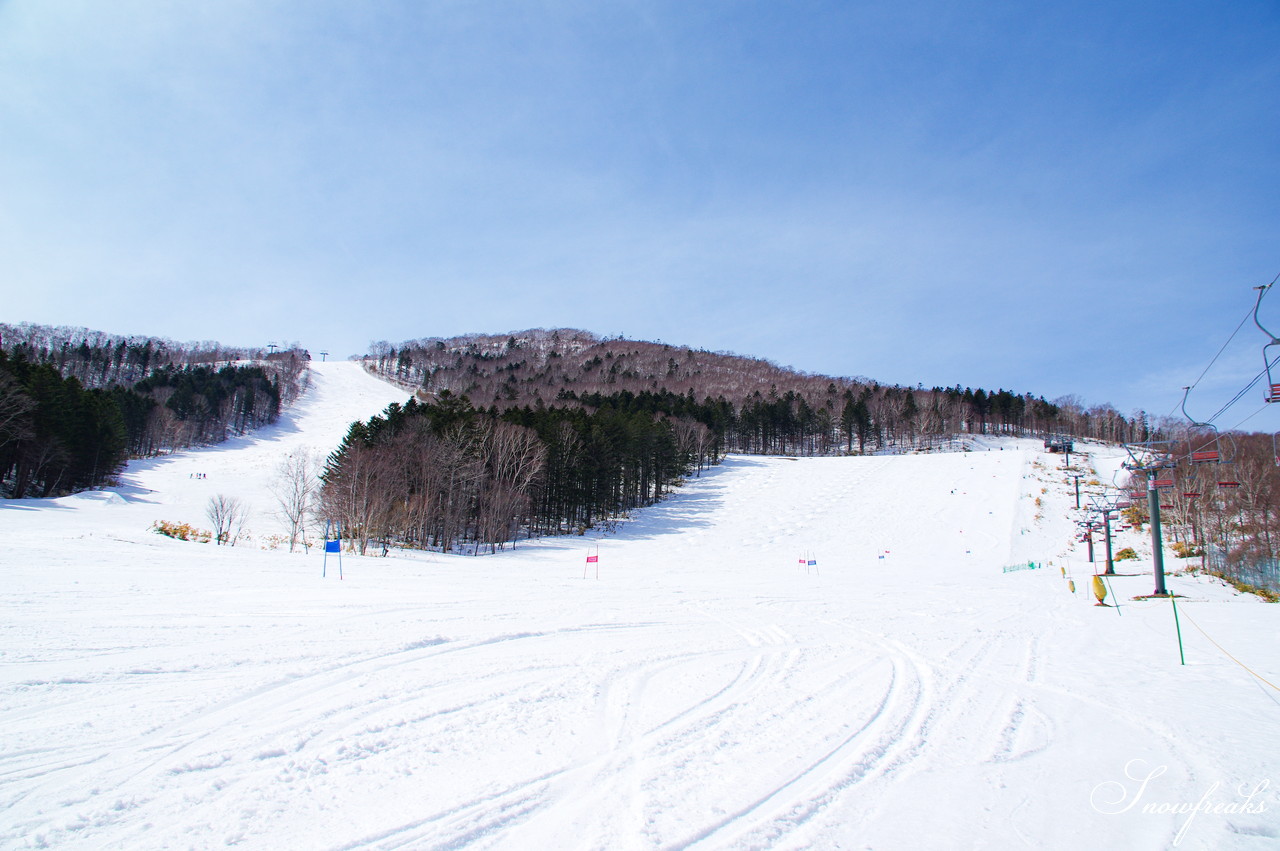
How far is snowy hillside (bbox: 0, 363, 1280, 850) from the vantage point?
464 cm

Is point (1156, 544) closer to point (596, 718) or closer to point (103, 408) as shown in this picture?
point (596, 718)

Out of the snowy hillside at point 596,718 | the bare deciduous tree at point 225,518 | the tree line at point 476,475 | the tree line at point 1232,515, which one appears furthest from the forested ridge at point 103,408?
the tree line at point 1232,515

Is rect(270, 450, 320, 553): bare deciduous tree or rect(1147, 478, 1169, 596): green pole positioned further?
rect(270, 450, 320, 553): bare deciduous tree

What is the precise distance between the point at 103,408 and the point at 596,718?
71643 millimetres

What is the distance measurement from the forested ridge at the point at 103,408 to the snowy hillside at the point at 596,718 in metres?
37.8

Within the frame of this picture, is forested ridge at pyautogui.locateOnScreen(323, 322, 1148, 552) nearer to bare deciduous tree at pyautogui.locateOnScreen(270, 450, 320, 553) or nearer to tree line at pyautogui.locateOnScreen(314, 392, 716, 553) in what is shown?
tree line at pyautogui.locateOnScreen(314, 392, 716, 553)

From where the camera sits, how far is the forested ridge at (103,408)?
4456 cm

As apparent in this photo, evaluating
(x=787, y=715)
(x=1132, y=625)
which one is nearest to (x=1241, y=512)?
(x=1132, y=625)

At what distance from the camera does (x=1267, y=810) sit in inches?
210

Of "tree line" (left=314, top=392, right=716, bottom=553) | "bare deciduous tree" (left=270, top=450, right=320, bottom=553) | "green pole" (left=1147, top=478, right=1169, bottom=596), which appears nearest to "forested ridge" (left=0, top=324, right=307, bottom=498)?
"bare deciduous tree" (left=270, top=450, right=320, bottom=553)

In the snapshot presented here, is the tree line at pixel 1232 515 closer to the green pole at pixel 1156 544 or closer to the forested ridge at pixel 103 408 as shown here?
the green pole at pixel 1156 544

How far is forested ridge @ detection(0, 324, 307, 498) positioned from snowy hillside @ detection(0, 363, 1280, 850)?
3776cm

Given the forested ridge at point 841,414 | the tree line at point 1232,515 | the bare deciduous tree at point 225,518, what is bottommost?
the bare deciduous tree at point 225,518

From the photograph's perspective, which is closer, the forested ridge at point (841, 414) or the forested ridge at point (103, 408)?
the forested ridge at point (103, 408)
